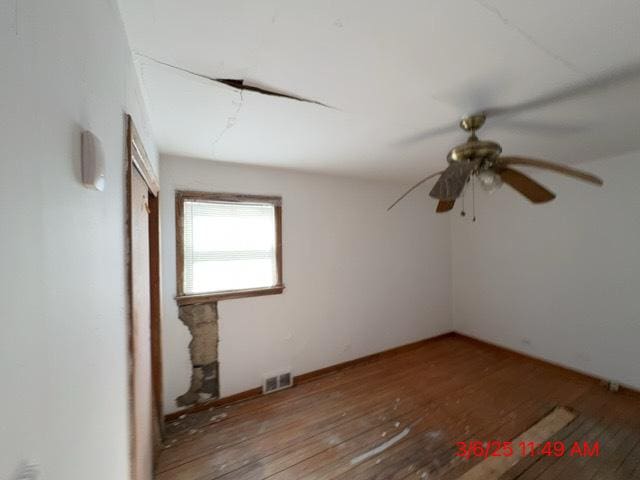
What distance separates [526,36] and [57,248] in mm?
1542

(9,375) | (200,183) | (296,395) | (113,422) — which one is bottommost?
(296,395)

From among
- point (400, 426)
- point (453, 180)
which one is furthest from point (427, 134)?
point (400, 426)

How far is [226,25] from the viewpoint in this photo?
89 cm

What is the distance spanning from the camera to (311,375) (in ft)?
8.92

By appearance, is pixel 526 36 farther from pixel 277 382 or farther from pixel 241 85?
pixel 277 382

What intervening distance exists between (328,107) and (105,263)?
4.11 feet

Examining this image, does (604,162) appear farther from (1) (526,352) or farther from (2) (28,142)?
(2) (28,142)

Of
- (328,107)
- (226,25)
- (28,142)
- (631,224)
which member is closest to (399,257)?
(631,224)

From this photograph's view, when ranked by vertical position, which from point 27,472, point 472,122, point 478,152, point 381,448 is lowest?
point 381,448

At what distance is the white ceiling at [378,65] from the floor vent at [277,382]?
7.13ft

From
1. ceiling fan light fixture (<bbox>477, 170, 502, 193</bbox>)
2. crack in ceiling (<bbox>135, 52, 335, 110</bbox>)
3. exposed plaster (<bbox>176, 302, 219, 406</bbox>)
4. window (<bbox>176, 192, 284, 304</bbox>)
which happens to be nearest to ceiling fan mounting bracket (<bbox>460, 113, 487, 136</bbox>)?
ceiling fan light fixture (<bbox>477, 170, 502, 193</bbox>)

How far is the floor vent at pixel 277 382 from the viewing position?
97.3 inches

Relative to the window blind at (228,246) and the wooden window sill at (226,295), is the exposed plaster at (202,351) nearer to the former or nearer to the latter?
the wooden window sill at (226,295)
